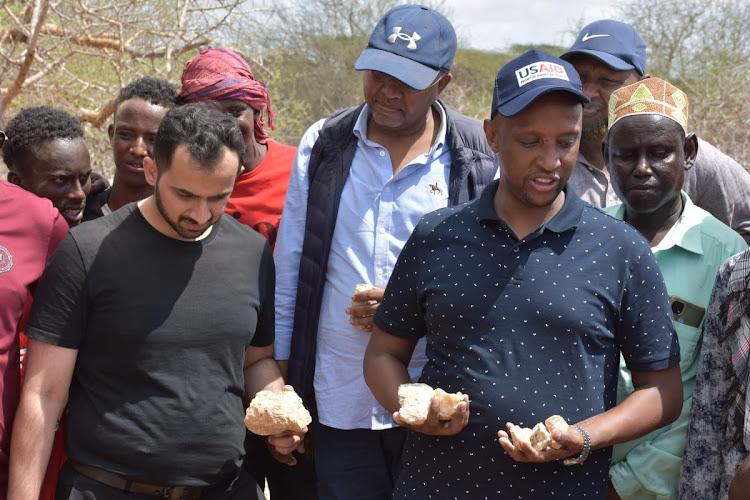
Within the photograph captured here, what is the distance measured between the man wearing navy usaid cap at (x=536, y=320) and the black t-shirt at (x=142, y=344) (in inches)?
26.1

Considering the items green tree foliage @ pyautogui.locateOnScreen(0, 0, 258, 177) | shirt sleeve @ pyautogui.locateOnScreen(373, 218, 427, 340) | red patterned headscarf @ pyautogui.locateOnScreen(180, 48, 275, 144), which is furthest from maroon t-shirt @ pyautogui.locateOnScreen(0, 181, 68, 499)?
green tree foliage @ pyautogui.locateOnScreen(0, 0, 258, 177)

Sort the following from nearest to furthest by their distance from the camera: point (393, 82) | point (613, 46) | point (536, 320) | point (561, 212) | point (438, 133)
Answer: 1. point (536, 320)
2. point (561, 212)
3. point (393, 82)
4. point (438, 133)
5. point (613, 46)

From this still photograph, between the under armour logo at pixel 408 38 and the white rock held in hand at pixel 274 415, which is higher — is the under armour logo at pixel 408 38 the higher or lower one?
the higher one

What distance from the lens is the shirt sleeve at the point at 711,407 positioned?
2.51 meters

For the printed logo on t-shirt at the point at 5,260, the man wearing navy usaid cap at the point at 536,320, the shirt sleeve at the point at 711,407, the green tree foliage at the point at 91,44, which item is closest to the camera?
the man wearing navy usaid cap at the point at 536,320

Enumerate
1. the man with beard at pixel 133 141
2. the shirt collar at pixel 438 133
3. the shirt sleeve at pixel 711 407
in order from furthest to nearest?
1. the man with beard at pixel 133 141
2. the shirt collar at pixel 438 133
3. the shirt sleeve at pixel 711 407

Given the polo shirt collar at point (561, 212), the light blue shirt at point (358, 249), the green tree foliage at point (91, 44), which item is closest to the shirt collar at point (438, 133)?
the light blue shirt at point (358, 249)

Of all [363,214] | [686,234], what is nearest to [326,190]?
[363,214]

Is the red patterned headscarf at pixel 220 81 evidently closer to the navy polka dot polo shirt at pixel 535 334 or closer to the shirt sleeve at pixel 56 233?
→ the shirt sleeve at pixel 56 233

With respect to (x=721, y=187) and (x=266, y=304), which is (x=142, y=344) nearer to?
(x=266, y=304)

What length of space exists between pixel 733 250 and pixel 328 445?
157 cm

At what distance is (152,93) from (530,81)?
1.83 m

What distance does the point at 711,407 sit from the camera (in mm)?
2531

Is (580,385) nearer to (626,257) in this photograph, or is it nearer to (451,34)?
(626,257)
